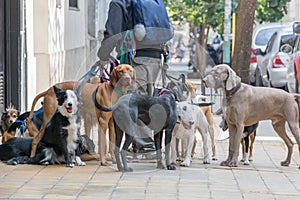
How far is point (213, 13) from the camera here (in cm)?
3222

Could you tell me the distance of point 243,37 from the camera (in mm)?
16703

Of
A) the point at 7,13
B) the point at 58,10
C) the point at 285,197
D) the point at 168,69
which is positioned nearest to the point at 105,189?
the point at 285,197

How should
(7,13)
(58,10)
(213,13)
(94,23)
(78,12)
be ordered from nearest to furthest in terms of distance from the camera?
1. (7,13)
2. (58,10)
3. (78,12)
4. (94,23)
5. (213,13)

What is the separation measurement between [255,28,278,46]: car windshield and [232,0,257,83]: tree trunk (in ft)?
33.4

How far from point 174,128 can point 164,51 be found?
971 millimetres

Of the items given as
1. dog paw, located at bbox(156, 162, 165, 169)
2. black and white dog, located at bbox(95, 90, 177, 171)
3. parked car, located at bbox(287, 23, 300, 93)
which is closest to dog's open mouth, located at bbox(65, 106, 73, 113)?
black and white dog, located at bbox(95, 90, 177, 171)

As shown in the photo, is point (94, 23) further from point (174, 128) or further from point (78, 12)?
point (174, 128)

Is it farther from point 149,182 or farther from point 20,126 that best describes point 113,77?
point 20,126

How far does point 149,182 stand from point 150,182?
1 centimetres

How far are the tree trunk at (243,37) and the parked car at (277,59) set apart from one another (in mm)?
3748

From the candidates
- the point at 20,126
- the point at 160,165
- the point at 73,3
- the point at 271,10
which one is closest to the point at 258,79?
the point at 73,3

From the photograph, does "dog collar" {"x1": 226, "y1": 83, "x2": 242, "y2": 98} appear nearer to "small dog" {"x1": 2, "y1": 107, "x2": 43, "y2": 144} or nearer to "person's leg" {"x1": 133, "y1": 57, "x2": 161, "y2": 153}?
"person's leg" {"x1": 133, "y1": 57, "x2": 161, "y2": 153}

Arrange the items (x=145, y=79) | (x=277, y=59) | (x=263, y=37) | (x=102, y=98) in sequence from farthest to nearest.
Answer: (x=263, y=37), (x=277, y=59), (x=145, y=79), (x=102, y=98)

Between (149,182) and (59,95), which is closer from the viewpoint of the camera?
(149,182)
